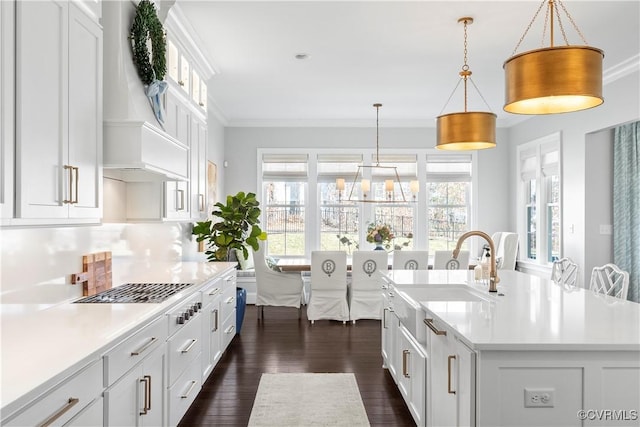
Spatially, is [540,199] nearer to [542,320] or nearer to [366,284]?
[366,284]

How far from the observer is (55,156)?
192 cm

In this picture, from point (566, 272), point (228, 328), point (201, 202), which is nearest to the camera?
point (566, 272)

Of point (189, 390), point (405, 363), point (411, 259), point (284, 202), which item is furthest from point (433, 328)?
point (284, 202)

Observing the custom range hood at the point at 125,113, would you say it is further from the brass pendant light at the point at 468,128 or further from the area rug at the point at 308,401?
the brass pendant light at the point at 468,128

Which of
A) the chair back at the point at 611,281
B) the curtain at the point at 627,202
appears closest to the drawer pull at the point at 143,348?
the chair back at the point at 611,281

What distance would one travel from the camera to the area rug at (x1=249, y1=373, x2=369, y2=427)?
2.98 m

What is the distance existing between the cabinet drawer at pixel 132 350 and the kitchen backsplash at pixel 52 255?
1.94 feet

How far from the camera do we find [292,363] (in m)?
4.17

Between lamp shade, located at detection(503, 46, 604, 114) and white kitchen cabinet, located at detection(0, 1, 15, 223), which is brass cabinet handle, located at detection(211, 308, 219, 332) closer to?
white kitchen cabinet, located at detection(0, 1, 15, 223)

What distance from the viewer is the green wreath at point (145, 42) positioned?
2.83 m

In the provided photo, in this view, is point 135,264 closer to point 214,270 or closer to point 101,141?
point 214,270

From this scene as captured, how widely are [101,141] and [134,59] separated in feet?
2.33

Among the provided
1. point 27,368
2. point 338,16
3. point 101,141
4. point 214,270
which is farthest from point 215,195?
point 27,368

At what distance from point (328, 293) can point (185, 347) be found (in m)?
3.04
